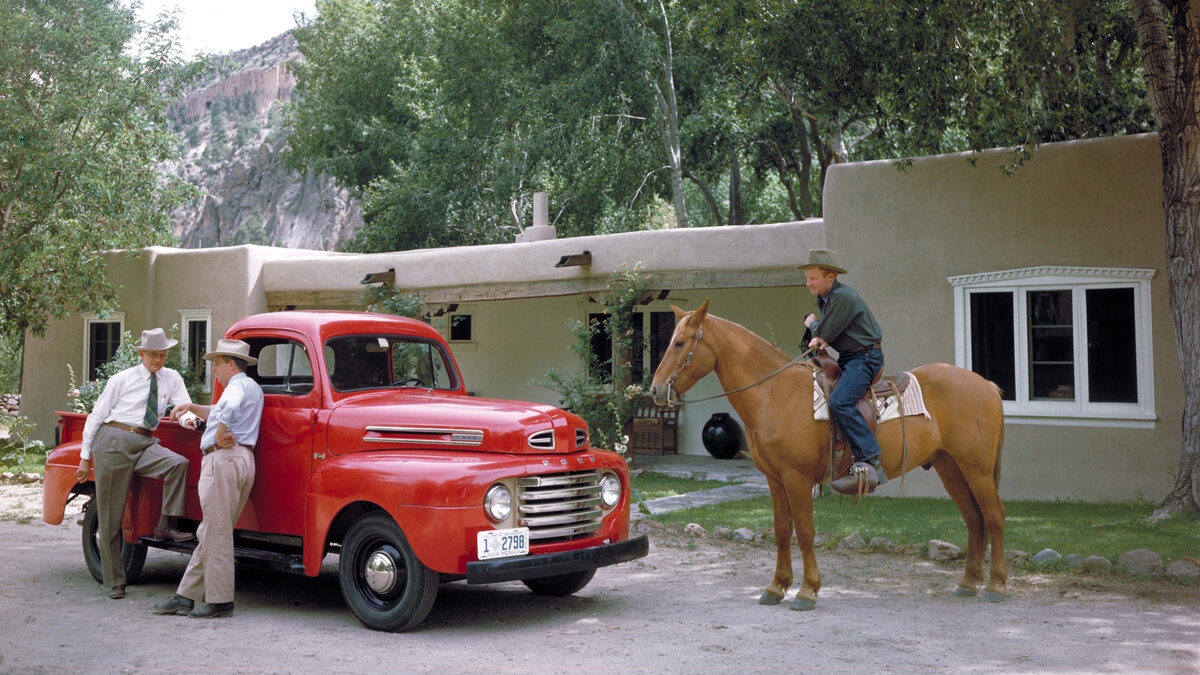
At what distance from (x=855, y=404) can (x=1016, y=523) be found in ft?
13.5

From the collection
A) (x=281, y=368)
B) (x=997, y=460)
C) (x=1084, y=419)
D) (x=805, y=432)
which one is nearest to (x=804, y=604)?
(x=805, y=432)

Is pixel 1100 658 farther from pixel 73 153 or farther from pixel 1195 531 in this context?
pixel 73 153

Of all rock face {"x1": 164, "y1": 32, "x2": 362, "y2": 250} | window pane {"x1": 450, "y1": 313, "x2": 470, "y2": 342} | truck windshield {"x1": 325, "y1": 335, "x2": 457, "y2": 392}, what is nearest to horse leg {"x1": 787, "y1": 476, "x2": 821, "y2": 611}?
truck windshield {"x1": 325, "y1": 335, "x2": 457, "y2": 392}

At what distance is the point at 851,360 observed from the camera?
7.19m

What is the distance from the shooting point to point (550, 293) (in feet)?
53.1

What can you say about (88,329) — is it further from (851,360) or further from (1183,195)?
(1183,195)

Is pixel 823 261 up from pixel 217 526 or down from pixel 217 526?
up

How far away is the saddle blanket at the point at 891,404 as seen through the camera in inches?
281

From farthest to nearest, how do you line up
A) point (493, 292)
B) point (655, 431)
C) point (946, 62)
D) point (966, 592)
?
point (655, 431) → point (493, 292) → point (946, 62) → point (966, 592)

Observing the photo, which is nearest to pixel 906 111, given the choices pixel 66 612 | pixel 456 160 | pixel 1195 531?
pixel 1195 531

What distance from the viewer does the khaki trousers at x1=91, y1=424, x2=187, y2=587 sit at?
732cm

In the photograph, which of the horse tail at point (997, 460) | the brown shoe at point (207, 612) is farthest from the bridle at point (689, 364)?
the brown shoe at point (207, 612)

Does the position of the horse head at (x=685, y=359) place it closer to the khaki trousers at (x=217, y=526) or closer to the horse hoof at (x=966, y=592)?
the horse hoof at (x=966, y=592)

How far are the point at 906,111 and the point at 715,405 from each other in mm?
6993
